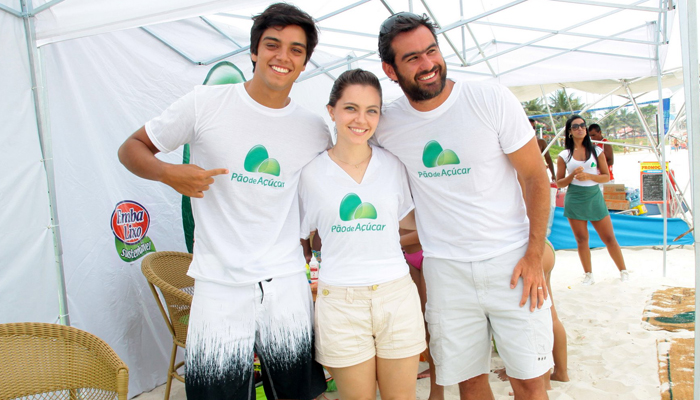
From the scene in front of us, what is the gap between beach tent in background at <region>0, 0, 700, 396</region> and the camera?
7.54 feet

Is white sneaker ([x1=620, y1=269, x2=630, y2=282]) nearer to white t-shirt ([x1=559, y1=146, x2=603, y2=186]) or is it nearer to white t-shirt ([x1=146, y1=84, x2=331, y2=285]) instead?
white t-shirt ([x1=559, y1=146, x2=603, y2=186])

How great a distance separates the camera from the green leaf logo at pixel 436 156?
1.89m

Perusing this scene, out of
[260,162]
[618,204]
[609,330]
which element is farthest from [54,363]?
[618,204]

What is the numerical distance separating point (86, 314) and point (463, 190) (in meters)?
2.53

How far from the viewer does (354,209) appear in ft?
5.90

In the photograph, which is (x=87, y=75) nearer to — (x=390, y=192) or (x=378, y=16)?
(x=390, y=192)

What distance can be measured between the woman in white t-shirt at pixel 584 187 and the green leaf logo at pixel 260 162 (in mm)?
4619

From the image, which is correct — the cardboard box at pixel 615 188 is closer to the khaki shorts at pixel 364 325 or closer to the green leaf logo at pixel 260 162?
the khaki shorts at pixel 364 325

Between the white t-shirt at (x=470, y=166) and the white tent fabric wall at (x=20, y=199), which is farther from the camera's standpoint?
the white tent fabric wall at (x=20, y=199)

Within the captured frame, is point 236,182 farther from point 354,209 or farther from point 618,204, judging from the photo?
point 618,204

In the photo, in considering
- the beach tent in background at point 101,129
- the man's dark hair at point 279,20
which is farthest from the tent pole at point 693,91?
the man's dark hair at point 279,20

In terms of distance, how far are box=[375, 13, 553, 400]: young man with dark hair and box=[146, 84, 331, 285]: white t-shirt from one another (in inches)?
24.1

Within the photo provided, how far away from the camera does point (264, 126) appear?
6.05 feet

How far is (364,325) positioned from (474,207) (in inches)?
27.0
